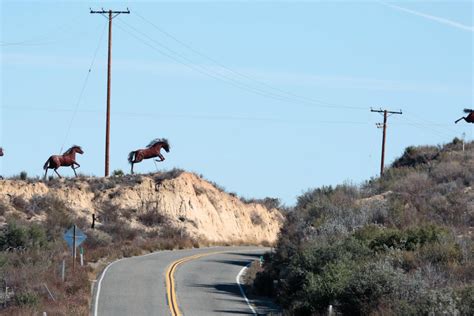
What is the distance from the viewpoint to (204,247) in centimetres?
6419

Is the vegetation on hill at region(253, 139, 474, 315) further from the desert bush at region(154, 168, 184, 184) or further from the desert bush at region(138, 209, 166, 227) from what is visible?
Answer: the desert bush at region(154, 168, 184, 184)

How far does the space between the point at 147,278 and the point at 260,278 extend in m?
5.00

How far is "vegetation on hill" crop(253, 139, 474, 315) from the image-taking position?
25.3 meters

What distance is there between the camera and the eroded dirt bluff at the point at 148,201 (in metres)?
64.6

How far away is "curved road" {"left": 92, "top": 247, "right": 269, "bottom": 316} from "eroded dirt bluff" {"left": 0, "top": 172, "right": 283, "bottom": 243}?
514 inches

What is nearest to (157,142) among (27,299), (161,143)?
(161,143)

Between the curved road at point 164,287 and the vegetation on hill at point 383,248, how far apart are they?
1.91 meters

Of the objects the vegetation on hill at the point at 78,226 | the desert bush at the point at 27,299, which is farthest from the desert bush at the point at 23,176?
the desert bush at the point at 27,299

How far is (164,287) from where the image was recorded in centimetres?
3878

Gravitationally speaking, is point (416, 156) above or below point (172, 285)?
above

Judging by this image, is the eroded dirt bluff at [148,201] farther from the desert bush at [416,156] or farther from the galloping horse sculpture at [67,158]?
the desert bush at [416,156]

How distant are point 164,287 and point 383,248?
999 cm

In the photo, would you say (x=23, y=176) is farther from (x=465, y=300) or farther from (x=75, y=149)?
(x=465, y=300)

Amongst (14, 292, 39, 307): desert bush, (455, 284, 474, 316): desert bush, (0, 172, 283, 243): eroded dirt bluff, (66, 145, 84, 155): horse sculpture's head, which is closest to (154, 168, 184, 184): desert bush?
(0, 172, 283, 243): eroded dirt bluff
